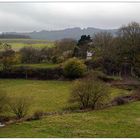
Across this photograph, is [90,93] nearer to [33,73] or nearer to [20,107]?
[20,107]

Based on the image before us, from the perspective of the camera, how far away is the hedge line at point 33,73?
206 feet

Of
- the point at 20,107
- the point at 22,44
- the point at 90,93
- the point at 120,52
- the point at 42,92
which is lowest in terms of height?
the point at 42,92

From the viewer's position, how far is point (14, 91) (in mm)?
48312

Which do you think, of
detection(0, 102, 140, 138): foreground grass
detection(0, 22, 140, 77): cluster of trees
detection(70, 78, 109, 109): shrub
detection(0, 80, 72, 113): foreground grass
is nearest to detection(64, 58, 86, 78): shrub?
detection(0, 80, 72, 113): foreground grass

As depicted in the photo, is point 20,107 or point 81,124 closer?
point 81,124

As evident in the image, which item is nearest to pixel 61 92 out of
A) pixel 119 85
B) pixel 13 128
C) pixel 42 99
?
pixel 42 99

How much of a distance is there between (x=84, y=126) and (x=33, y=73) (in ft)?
127

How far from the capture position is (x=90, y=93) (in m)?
34.6

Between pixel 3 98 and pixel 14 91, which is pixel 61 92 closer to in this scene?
pixel 14 91

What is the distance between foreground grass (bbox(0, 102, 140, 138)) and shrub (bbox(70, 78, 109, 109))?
93.8 inches

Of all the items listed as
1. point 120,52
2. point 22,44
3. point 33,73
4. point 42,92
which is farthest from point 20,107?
point 22,44

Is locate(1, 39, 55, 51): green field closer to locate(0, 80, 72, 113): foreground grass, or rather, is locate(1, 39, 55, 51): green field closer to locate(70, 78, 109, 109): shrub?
locate(0, 80, 72, 113): foreground grass

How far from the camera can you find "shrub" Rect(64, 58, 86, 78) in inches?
2347

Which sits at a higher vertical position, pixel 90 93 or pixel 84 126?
pixel 90 93
